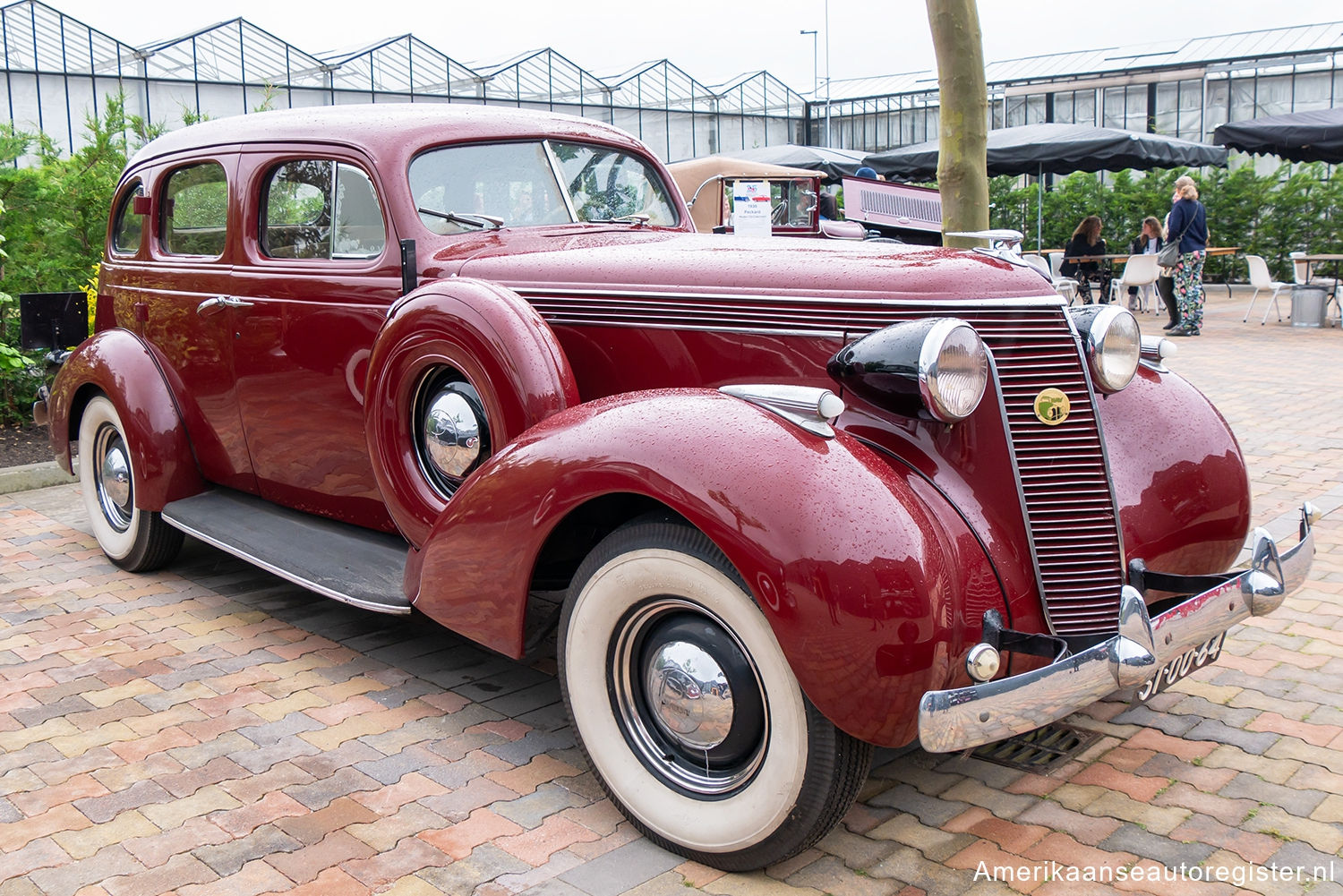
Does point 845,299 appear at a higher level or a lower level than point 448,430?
higher

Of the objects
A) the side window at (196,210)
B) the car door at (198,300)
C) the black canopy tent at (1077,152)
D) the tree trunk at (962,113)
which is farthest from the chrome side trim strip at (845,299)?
the black canopy tent at (1077,152)

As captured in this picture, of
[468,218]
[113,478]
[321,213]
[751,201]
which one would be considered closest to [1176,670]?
[468,218]

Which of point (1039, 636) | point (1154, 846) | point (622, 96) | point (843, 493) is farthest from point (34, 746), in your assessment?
point (622, 96)

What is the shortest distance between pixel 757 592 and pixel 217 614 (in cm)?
280

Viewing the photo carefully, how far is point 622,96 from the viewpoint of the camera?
23.2 metres

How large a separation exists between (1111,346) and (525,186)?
84.1 inches

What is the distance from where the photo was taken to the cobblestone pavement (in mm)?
2449

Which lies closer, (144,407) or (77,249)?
(144,407)

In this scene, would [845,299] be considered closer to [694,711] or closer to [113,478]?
[694,711]

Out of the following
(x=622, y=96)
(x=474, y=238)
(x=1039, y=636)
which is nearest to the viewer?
(x=1039, y=636)

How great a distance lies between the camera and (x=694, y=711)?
2.50 m

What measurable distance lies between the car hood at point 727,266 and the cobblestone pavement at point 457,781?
128cm

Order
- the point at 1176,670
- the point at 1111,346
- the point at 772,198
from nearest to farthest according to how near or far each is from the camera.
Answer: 1. the point at 1176,670
2. the point at 1111,346
3. the point at 772,198

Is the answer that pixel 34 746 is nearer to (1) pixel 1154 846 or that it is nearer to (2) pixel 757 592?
(2) pixel 757 592
